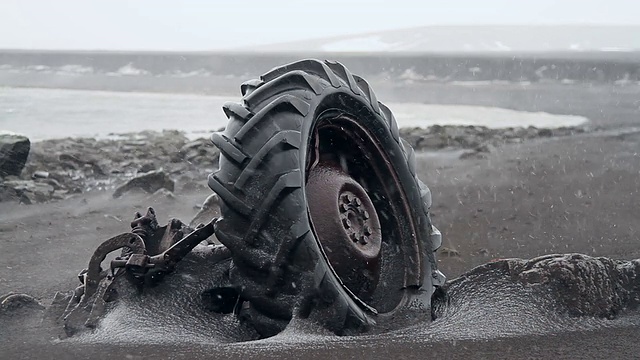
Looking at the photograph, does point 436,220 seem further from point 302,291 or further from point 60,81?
point 60,81

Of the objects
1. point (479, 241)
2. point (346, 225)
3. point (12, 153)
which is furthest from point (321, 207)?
point (12, 153)

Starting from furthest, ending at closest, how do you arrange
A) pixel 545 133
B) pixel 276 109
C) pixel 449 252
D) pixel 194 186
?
1. pixel 545 133
2. pixel 194 186
3. pixel 449 252
4. pixel 276 109

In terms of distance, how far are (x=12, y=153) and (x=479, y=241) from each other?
5.88 m

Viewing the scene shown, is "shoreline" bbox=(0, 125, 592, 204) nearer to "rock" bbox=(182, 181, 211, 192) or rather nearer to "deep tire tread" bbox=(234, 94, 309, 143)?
"rock" bbox=(182, 181, 211, 192)

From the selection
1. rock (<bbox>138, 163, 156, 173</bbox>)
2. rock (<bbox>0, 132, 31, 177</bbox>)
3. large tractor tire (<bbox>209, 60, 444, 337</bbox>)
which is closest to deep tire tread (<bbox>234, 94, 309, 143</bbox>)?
large tractor tire (<bbox>209, 60, 444, 337</bbox>)

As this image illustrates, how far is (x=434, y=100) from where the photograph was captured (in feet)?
83.0

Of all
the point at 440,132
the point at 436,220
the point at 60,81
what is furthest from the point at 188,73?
the point at 436,220

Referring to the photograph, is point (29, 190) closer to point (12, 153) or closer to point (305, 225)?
point (12, 153)

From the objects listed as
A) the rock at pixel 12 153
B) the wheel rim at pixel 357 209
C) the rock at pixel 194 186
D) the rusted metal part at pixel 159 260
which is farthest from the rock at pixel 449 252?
the rock at pixel 12 153

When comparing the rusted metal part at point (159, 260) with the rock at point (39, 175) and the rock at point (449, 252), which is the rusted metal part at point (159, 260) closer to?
the rock at point (449, 252)

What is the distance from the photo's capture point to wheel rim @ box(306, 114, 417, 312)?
321 cm

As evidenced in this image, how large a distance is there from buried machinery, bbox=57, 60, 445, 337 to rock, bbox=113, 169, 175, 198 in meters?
4.79

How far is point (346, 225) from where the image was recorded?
10.8 ft

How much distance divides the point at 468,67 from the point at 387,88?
30.7ft
